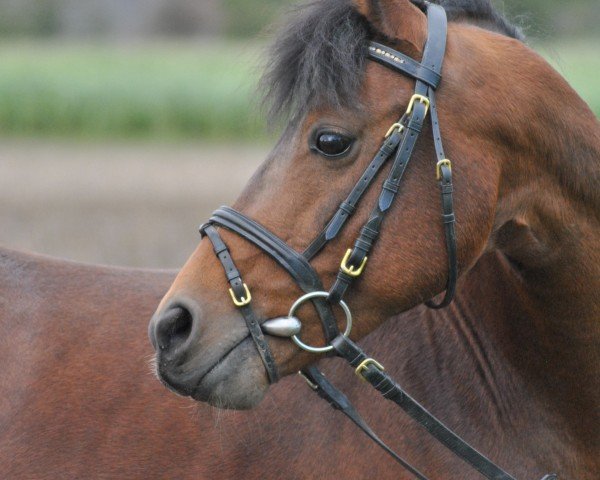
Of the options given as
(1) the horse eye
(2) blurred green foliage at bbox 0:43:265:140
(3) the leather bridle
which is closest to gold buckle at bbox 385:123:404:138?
(3) the leather bridle

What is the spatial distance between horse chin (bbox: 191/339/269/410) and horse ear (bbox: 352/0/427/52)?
3.32 feet

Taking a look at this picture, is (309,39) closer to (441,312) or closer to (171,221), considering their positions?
(441,312)

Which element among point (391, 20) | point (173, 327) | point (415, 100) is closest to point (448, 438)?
point (173, 327)

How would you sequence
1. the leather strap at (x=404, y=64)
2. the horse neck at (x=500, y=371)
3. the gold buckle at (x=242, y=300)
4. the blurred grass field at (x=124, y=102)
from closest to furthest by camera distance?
the gold buckle at (x=242, y=300) → the leather strap at (x=404, y=64) → the horse neck at (x=500, y=371) → the blurred grass field at (x=124, y=102)

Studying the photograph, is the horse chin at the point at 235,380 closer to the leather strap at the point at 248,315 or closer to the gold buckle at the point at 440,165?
the leather strap at the point at 248,315

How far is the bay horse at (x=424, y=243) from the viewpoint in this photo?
2.77 meters

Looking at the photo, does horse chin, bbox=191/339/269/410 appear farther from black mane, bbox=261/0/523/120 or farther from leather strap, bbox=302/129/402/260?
black mane, bbox=261/0/523/120

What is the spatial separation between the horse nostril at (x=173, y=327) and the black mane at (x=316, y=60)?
2.24 feet

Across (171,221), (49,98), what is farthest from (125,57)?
(171,221)

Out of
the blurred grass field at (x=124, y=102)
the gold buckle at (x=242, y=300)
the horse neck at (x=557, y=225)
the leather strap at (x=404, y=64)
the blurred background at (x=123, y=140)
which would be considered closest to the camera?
the gold buckle at (x=242, y=300)

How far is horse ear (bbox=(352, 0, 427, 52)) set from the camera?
2.87 meters

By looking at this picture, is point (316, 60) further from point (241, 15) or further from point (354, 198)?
point (241, 15)

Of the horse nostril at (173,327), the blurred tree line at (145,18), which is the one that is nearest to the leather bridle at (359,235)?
the horse nostril at (173,327)

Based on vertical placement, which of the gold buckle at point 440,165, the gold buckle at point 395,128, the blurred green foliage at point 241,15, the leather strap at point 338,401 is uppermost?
the gold buckle at point 395,128
